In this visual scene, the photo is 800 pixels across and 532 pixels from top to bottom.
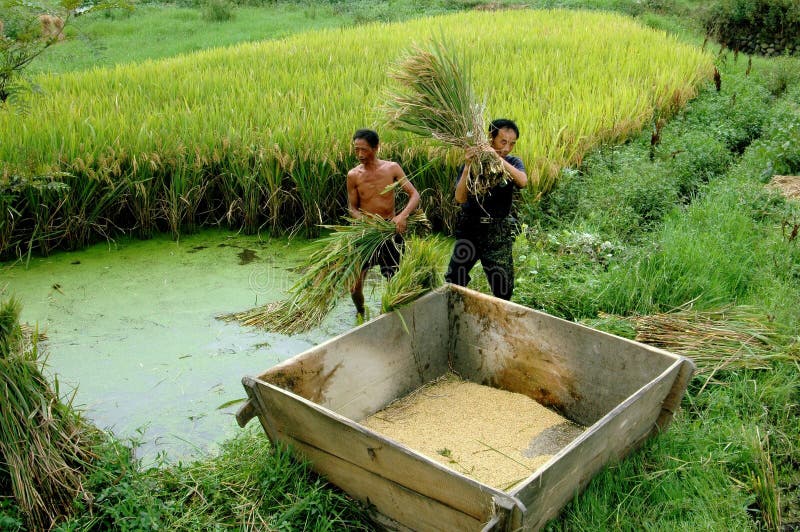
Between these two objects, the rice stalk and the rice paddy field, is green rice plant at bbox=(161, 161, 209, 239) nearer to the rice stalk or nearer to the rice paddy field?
the rice paddy field

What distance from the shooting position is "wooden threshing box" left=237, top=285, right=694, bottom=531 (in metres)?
2.32

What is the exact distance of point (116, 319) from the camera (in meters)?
4.24

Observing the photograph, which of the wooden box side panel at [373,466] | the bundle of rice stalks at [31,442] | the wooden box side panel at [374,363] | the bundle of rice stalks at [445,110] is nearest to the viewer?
the wooden box side panel at [373,466]

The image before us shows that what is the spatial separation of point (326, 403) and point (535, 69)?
5.33 metres

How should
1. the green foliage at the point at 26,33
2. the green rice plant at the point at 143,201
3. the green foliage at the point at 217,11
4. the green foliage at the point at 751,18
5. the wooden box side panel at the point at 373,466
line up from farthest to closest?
the green foliage at the point at 217,11 < the green foliage at the point at 751,18 < the green rice plant at the point at 143,201 < the green foliage at the point at 26,33 < the wooden box side panel at the point at 373,466

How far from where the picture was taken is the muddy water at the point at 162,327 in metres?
3.41

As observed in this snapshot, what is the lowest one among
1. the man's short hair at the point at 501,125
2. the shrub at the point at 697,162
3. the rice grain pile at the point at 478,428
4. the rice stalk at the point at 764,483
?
the rice stalk at the point at 764,483

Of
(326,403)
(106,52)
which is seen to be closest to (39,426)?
(326,403)

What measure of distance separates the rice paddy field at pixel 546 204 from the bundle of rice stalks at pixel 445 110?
0.49 m

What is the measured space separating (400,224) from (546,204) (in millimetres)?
1875

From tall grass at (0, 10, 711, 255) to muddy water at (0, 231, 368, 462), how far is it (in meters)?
0.33

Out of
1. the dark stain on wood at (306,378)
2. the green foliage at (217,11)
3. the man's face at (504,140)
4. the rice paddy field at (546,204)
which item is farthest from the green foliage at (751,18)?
the dark stain on wood at (306,378)

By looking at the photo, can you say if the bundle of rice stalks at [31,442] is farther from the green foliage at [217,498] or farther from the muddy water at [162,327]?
the muddy water at [162,327]

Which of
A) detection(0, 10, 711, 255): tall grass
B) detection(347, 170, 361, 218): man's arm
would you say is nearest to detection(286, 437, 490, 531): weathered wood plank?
detection(347, 170, 361, 218): man's arm
